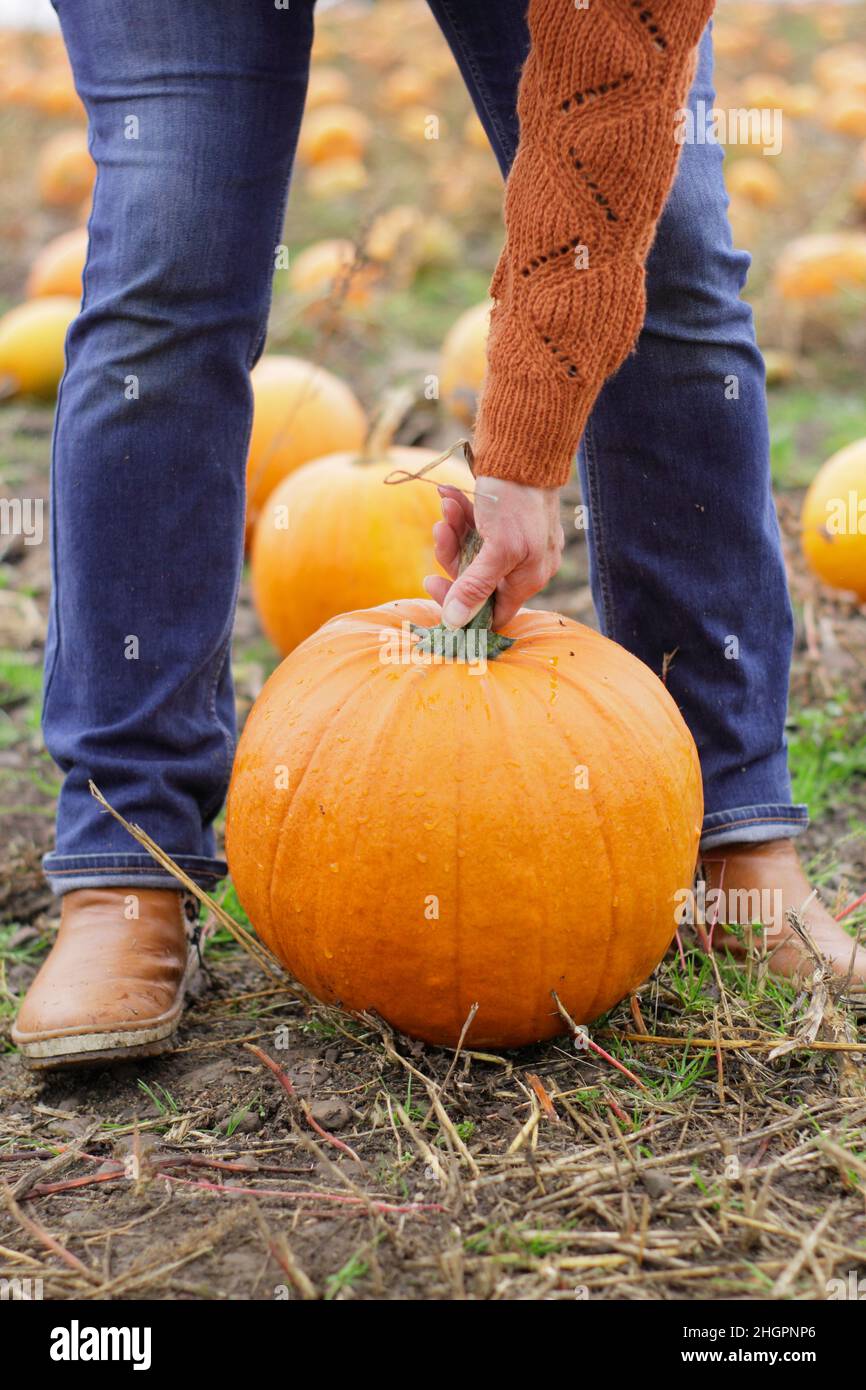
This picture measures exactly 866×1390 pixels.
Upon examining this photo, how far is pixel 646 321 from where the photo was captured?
1814mm

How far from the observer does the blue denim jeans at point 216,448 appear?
1.74m

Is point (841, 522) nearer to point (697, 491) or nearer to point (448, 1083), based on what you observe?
point (697, 491)

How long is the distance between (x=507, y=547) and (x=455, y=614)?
133mm

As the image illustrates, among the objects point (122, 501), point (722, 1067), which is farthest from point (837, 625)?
point (122, 501)

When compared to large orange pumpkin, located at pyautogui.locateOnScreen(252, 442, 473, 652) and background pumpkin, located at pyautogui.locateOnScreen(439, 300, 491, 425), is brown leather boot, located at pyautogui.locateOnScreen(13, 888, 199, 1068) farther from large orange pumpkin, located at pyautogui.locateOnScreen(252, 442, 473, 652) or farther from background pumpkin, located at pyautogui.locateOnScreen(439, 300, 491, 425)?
background pumpkin, located at pyautogui.locateOnScreen(439, 300, 491, 425)

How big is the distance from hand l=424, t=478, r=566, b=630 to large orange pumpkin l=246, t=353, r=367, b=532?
2.09 m

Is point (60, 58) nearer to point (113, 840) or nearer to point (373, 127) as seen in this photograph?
point (373, 127)

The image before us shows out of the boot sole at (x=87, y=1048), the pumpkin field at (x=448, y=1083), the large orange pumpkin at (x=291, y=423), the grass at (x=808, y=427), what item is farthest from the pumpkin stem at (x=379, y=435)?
the boot sole at (x=87, y=1048)

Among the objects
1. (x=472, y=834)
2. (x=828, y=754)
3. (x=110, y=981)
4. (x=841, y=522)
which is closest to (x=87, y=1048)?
(x=110, y=981)

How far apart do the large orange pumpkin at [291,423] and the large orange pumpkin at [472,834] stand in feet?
6.78

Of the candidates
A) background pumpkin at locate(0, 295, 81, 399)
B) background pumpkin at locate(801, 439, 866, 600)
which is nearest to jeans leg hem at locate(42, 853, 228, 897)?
background pumpkin at locate(801, 439, 866, 600)

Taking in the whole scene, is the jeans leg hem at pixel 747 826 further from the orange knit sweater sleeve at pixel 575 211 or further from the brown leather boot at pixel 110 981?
the brown leather boot at pixel 110 981

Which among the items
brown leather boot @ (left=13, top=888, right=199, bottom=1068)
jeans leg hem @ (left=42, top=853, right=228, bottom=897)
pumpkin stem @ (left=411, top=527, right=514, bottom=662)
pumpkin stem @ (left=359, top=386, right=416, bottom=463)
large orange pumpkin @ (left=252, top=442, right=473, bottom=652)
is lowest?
brown leather boot @ (left=13, top=888, right=199, bottom=1068)

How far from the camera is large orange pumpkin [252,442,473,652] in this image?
9.63 feet
